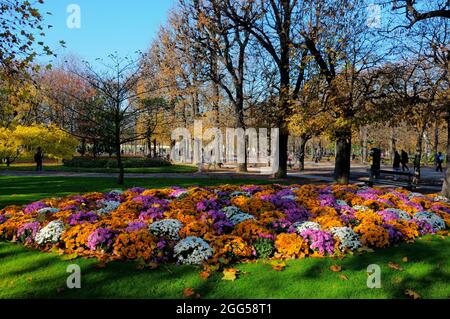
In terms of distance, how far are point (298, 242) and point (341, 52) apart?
11575 mm

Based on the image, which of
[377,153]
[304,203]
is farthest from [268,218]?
[377,153]

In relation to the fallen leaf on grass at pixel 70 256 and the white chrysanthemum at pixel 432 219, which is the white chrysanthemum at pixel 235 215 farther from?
the white chrysanthemum at pixel 432 219

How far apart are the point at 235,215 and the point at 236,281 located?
2750 millimetres

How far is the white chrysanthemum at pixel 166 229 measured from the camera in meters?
6.67

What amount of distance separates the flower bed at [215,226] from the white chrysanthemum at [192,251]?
2 centimetres

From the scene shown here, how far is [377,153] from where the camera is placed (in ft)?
63.1

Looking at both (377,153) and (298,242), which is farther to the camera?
(377,153)

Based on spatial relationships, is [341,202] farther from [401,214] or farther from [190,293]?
[190,293]

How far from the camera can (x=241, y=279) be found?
529cm

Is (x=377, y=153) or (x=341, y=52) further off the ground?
(x=341, y=52)

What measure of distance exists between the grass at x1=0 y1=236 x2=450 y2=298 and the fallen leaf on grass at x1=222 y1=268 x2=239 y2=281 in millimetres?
78

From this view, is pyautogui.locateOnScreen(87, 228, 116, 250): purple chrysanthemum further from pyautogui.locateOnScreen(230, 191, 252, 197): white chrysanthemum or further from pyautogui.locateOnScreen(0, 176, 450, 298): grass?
pyautogui.locateOnScreen(230, 191, 252, 197): white chrysanthemum
